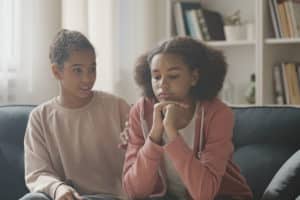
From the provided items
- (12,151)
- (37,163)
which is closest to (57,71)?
(37,163)

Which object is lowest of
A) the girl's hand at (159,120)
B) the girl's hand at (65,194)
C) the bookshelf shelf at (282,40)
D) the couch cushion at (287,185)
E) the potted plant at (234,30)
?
the girl's hand at (65,194)

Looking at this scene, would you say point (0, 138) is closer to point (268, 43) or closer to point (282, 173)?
point (282, 173)

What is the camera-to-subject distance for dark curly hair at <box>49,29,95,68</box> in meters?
2.10

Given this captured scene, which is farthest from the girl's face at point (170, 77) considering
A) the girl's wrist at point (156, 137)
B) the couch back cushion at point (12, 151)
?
the couch back cushion at point (12, 151)

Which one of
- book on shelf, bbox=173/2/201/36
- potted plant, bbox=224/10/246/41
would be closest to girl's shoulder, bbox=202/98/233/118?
potted plant, bbox=224/10/246/41

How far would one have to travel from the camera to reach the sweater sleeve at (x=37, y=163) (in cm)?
194

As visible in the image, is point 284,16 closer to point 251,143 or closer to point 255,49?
point 255,49

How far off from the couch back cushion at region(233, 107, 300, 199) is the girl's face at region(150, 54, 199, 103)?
0.47m

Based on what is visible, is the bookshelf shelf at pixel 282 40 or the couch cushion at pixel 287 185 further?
the bookshelf shelf at pixel 282 40

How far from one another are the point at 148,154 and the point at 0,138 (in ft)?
2.78

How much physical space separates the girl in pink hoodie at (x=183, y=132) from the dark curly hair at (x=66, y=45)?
0.87ft

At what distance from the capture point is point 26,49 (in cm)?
294

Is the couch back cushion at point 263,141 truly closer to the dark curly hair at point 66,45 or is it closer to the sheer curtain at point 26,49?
the dark curly hair at point 66,45

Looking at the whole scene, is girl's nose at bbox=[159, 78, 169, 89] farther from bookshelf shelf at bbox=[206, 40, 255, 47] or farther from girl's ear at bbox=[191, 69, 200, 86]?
bookshelf shelf at bbox=[206, 40, 255, 47]
